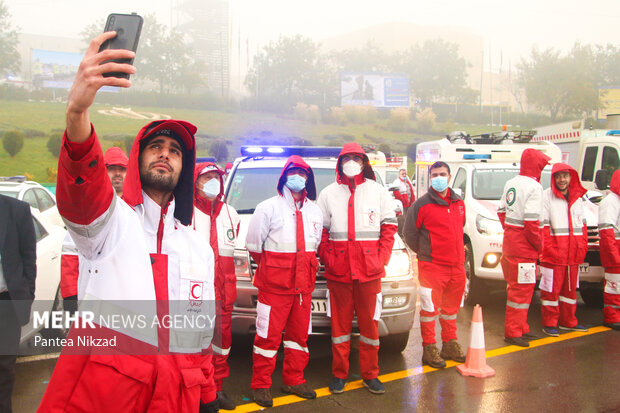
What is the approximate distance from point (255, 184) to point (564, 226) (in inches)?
146

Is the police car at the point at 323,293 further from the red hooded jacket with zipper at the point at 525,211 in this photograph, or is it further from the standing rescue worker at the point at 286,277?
the red hooded jacket with zipper at the point at 525,211

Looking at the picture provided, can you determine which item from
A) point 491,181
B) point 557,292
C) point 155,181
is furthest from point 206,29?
point 155,181

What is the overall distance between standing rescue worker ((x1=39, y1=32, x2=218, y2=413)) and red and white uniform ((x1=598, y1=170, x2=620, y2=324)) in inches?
225

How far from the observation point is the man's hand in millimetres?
1403

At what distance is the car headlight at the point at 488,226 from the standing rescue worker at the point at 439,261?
6.19 ft

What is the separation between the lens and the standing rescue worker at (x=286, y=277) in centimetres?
401

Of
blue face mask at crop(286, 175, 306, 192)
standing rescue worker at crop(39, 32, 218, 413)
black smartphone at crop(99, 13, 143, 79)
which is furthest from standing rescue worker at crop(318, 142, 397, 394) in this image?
black smartphone at crop(99, 13, 143, 79)

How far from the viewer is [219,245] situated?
13.4 feet

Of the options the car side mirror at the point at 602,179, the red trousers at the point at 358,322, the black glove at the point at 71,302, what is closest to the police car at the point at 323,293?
the red trousers at the point at 358,322

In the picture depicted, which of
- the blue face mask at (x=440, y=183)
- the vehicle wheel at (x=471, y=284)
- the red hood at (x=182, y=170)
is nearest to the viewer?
the red hood at (x=182, y=170)

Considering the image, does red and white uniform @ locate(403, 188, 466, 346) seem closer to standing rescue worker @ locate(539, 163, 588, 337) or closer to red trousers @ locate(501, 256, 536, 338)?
red trousers @ locate(501, 256, 536, 338)

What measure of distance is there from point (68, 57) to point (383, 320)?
179 feet

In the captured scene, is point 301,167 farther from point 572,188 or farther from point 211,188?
point 572,188

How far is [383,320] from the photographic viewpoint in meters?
4.61
